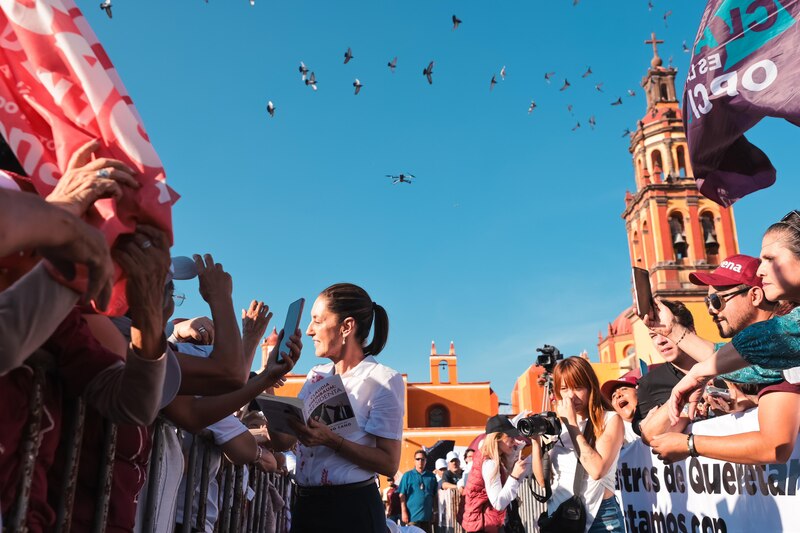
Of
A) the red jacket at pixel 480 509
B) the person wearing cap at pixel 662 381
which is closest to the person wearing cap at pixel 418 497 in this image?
the red jacket at pixel 480 509

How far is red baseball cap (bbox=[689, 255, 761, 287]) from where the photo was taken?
124 inches

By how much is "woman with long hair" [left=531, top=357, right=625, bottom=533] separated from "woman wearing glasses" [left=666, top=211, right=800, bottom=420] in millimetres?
906

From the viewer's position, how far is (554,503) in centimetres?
390

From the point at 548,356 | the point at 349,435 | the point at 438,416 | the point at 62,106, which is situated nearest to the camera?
the point at 62,106

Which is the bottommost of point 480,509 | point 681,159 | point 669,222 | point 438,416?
point 480,509

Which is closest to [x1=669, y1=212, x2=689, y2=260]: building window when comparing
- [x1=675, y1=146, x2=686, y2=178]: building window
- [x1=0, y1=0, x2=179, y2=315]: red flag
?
[x1=675, y1=146, x2=686, y2=178]: building window

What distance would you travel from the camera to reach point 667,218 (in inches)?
1262

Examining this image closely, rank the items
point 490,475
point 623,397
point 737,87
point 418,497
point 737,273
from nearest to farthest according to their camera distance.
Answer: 1. point 737,87
2. point 737,273
3. point 623,397
4. point 490,475
5. point 418,497

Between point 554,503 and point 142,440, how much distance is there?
2700 millimetres

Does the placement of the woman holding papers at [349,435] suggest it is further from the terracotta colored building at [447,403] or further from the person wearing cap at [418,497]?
the terracotta colored building at [447,403]

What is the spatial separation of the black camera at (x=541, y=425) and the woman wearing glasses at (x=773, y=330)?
3.98ft

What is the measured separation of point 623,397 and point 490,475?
2.04 metres

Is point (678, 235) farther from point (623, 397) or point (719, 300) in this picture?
point (719, 300)

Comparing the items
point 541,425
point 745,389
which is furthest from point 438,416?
point 745,389
